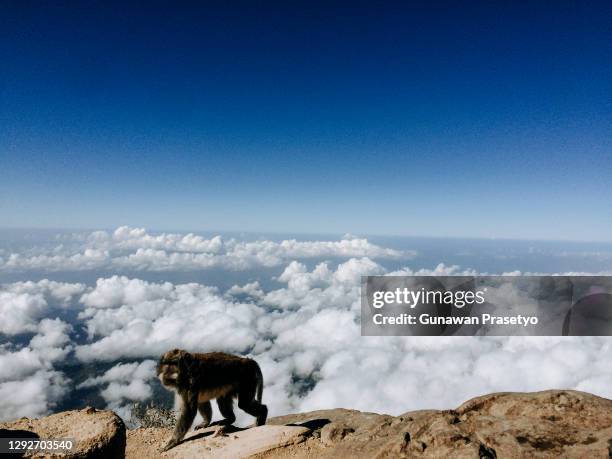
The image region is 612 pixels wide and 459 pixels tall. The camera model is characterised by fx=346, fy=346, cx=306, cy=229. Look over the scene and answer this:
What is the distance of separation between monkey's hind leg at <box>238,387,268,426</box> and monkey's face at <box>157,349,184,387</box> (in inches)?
83.8

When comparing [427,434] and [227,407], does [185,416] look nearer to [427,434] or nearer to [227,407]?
[227,407]

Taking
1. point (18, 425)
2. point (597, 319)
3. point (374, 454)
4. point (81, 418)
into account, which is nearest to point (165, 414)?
point (18, 425)

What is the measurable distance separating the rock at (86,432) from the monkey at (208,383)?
1.79m

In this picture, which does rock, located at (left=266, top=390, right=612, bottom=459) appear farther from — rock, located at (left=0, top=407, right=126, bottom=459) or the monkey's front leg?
rock, located at (left=0, top=407, right=126, bottom=459)

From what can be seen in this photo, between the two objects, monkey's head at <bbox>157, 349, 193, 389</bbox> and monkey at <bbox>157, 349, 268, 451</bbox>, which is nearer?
monkey's head at <bbox>157, 349, 193, 389</bbox>

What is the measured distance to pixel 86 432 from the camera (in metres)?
8.04

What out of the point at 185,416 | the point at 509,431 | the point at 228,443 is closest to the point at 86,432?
the point at 185,416

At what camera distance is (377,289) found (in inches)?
1210

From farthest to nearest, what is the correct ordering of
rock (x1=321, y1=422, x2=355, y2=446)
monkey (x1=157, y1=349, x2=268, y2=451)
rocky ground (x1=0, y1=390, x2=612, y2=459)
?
monkey (x1=157, y1=349, x2=268, y2=451) → rock (x1=321, y1=422, x2=355, y2=446) → rocky ground (x1=0, y1=390, x2=612, y2=459)

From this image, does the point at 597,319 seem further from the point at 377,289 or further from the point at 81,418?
the point at 81,418

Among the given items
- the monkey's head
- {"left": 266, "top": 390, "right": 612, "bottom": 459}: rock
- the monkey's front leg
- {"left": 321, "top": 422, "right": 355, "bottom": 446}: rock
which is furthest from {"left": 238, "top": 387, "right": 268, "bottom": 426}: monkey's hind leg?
{"left": 266, "top": 390, "right": 612, "bottom": 459}: rock

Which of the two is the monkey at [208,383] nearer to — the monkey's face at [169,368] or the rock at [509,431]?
the monkey's face at [169,368]

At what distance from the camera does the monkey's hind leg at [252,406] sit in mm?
10859

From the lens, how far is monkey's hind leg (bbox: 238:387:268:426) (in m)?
10.9
